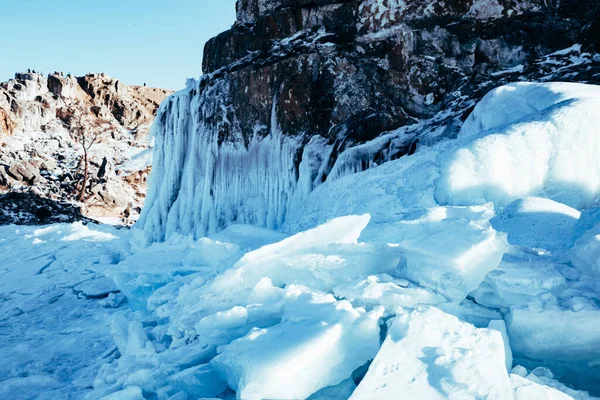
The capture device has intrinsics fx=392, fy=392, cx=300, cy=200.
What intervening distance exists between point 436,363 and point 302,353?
524mm

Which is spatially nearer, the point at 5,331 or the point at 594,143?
the point at 594,143

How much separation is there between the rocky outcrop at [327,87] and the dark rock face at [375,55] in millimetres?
24

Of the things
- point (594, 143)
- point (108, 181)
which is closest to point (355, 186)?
point (594, 143)

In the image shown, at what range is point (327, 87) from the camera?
8.87m

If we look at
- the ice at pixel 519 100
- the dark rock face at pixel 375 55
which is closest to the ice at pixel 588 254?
the ice at pixel 519 100

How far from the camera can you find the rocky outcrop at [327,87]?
24.4ft

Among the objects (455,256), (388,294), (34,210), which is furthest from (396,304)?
(34,210)

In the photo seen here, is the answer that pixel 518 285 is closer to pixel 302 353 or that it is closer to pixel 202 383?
pixel 302 353

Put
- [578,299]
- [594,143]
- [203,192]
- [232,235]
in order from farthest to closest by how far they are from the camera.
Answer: [203,192], [232,235], [594,143], [578,299]

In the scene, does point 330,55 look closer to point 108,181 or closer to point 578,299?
point 578,299

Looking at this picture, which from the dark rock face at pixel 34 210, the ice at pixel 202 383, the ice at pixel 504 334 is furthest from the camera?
the dark rock face at pixel 34 210

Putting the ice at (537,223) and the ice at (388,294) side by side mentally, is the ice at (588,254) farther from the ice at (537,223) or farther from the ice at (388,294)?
the ice at (388,294)

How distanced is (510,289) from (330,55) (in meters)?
7.81

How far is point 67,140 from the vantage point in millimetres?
25484
